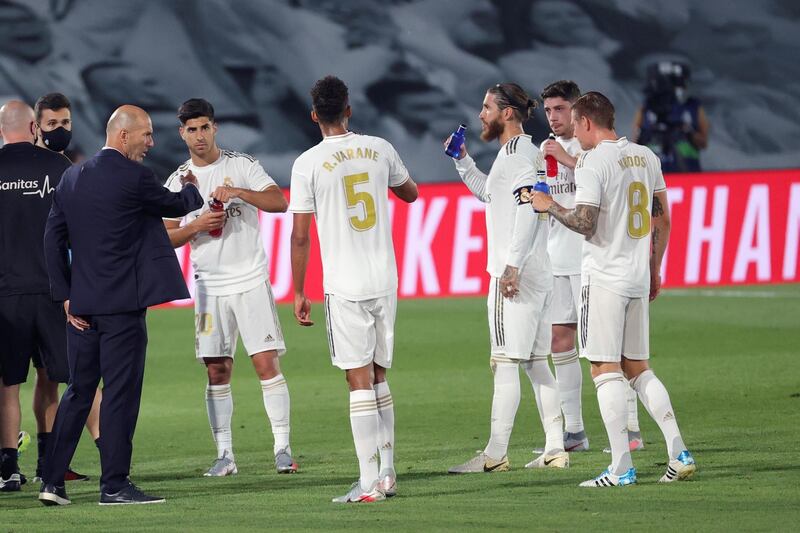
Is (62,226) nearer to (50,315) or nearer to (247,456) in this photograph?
(50,315)

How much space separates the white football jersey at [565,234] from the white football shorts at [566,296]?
0.04 m

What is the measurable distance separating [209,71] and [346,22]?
2757mm

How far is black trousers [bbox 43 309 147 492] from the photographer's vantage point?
23.1ft

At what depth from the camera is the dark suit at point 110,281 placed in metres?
7.02

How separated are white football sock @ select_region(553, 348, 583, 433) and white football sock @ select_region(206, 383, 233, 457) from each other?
1.98 m

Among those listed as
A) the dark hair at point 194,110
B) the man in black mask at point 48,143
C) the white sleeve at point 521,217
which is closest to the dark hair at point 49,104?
the man in black mask at point 48,143

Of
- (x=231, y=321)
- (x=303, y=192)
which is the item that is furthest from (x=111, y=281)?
(x=231, y=321)

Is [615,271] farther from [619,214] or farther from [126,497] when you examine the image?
[126,497]

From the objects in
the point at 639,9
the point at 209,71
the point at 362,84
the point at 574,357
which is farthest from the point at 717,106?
the point at 574,357

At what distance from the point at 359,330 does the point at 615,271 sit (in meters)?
1.30

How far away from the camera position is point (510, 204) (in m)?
7.73

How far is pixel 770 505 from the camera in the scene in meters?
6.41

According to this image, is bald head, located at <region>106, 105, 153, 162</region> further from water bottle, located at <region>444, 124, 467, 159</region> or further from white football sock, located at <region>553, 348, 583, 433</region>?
white football sock, located at <region>553, 348, 583, 433</region>

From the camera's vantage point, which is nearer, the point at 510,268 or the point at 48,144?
the point at 510,268
